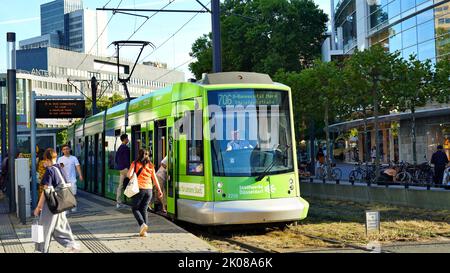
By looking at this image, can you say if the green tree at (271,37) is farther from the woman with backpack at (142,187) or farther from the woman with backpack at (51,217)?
the woman with backpack at (51,217)

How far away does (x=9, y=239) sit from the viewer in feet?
37.8

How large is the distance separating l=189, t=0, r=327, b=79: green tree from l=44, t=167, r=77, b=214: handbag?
99.8ft

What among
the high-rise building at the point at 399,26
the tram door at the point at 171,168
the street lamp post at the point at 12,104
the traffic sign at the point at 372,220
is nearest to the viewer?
the traffic sign at the point at 372,220

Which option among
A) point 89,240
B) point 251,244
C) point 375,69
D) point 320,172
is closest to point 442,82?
point 375,69

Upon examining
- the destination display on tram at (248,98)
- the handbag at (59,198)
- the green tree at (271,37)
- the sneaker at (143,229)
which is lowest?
the sneaker at (143,229)

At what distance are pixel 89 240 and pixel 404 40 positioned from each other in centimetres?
3161

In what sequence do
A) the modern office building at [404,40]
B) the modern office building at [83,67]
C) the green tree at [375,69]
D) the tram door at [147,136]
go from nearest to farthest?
the tram door at [147,136] → the green tree at [375,69] → the modern office building at [404,40] → the modern office building at [83,67]

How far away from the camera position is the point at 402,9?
38.9 m

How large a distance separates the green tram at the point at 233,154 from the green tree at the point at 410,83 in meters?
14.1

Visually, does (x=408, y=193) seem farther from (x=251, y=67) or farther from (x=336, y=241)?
(x=251, y=67)

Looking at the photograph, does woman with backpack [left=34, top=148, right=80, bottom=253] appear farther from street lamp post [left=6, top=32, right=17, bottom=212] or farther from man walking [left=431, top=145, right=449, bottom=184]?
man walking [left=431, top=145, right=449, bottom=184]

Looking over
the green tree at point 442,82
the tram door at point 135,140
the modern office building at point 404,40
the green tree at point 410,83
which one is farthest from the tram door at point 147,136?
the modern office building at point 404,40

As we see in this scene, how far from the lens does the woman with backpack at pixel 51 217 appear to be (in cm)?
918
